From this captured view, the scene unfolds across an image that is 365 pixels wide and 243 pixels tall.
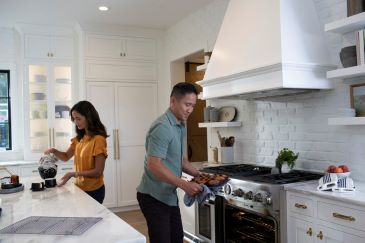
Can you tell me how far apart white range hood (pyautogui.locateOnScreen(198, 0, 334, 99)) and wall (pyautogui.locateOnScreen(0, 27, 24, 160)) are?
3512 mm

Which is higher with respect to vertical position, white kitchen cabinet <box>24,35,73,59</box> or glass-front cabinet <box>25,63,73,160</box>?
white kitchen cabinet <box>24,35,73,59</box>

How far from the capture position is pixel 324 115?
2811mm

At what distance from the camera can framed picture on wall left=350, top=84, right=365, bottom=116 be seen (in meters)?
2.48

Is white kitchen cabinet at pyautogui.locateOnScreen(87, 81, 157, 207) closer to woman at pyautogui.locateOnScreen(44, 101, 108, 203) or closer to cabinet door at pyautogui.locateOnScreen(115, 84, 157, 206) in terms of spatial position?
cabinet door at pyautogui.locateOnScreen(115, 84, 157, 206)

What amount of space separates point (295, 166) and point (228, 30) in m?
1.37

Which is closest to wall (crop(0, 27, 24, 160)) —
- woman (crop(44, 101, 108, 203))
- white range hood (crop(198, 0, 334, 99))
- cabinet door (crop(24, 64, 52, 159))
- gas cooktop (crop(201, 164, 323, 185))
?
cabinet door (crop(24, 64, 52, 159))

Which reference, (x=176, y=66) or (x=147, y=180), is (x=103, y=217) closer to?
(x=147, y=180)

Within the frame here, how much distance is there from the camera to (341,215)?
6.75 feet

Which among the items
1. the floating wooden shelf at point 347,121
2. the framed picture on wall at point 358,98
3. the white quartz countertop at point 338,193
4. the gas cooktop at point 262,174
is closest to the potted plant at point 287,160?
the gas cooktop at point 262,174

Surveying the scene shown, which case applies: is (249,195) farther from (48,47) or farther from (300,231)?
(48,47)

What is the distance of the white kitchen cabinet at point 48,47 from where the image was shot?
5.09 meters

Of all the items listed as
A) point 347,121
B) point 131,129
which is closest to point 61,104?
point 131,129

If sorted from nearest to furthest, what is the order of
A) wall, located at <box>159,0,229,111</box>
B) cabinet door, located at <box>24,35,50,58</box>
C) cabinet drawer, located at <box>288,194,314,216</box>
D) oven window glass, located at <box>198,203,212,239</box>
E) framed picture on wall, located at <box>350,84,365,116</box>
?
1. cabinet drawer, located at <box>288,194,314,216</box>
2. framed picture on wall, located at <box>350,84,365,116</box>
3. oven window glass, located at <box>198,203,212,239</box>
4. wall, located at <box>159,0,229,111</box>
5. cabinet door, located at <box>24,35,50,58</box>

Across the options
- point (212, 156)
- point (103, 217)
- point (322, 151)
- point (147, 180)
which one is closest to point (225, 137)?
point (212, 156)
